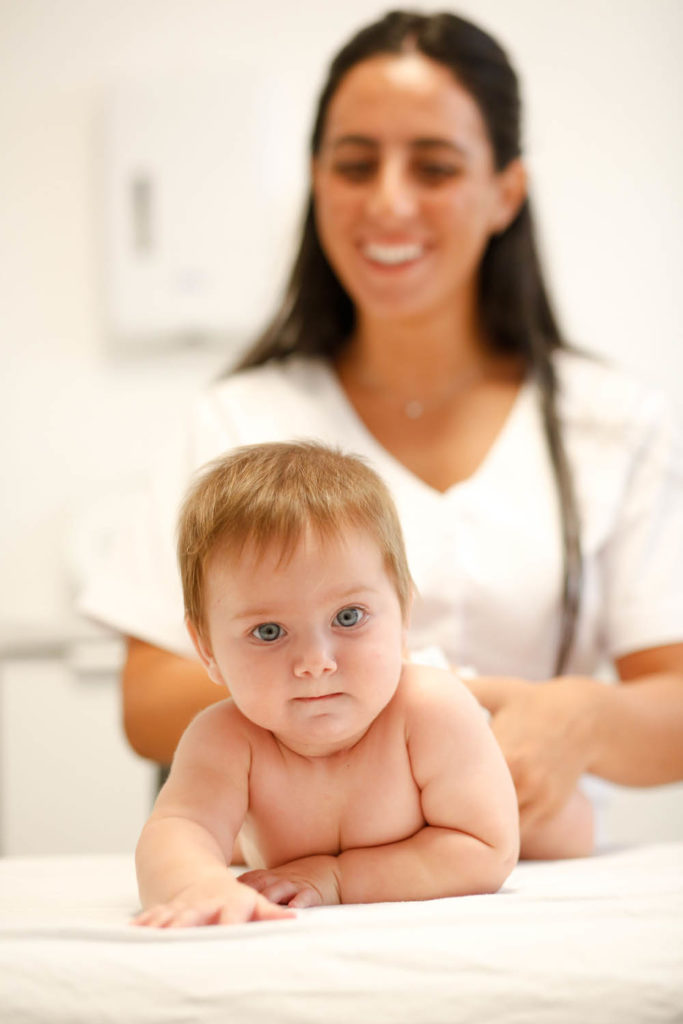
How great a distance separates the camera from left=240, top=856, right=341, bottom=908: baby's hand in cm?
65

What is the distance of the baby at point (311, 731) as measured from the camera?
2.02 feet

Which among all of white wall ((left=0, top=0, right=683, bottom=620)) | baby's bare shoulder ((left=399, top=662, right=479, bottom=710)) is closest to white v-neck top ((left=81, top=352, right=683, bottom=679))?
baby's bare shoulder ((left=399, top=662, right=479, bottom=710))

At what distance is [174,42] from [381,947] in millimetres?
2023

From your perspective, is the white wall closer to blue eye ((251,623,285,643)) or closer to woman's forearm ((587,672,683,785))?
woman's forearm ((587,672,683,785))

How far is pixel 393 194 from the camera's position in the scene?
1105mm

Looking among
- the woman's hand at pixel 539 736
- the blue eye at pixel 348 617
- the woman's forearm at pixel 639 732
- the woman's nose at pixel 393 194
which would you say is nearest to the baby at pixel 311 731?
the blue eye at pixel 348 617

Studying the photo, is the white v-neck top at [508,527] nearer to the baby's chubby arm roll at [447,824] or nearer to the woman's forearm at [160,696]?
the woman's forearm at [160,696]

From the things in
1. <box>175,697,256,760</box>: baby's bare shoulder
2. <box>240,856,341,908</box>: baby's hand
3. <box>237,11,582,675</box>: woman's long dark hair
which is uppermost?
<box>237,11,582,675</box>: woman's long dark hair

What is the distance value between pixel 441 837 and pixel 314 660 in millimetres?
156

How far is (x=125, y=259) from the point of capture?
215 cm

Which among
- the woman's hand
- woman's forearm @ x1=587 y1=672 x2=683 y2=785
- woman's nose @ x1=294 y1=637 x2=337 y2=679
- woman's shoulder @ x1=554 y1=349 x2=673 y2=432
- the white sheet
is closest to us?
the white sheet

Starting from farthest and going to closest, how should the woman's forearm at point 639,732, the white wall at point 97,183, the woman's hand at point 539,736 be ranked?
the white wall at point 97,183, the woman's forearm at point 639,732, the woman's hand at point 539,736

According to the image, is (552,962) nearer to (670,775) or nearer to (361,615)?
(361,615)

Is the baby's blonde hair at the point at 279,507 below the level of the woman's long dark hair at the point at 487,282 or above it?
below
